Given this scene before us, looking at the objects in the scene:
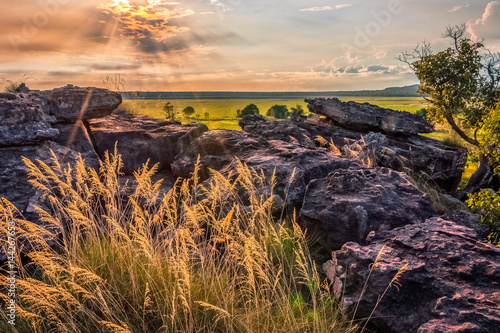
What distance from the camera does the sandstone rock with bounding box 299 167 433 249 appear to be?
581 centimetres

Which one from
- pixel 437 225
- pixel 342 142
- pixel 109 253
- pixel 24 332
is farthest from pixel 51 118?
pixel 342 142

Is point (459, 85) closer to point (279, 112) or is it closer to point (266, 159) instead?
point (266, 159)

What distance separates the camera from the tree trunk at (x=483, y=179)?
14938 millimetres

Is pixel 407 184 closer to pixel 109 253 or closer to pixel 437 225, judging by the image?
pixel 437 225

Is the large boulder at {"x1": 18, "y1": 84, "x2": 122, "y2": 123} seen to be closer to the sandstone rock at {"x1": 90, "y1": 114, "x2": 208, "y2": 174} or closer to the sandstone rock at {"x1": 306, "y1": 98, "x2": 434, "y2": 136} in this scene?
the sandstone rock at {"x1": 90, "y1": 114, "x2": 208, "y2": 174}

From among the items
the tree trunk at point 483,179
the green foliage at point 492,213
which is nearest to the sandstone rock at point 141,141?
the green foliage at point 492,213

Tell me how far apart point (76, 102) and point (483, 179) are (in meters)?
17.3

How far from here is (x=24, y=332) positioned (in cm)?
416

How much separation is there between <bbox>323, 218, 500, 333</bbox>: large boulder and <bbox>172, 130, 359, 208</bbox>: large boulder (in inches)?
110

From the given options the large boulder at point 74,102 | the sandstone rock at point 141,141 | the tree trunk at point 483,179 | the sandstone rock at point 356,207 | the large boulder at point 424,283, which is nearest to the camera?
the large boulder at point 424,283

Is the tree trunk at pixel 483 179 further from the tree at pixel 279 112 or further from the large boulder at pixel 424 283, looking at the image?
the tree at pixel 279 112

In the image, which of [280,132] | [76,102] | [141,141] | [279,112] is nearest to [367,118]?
[280,132]

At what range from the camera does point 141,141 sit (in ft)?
33.0

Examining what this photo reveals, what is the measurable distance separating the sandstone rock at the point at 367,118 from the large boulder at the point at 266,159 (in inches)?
303
